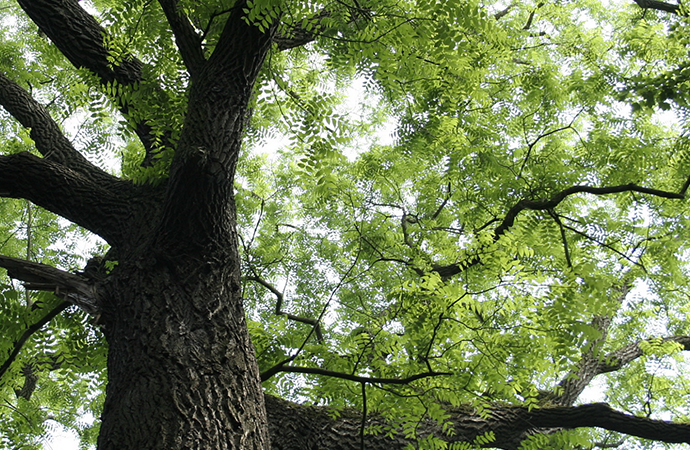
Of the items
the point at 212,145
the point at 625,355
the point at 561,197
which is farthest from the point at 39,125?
the point at 625,355

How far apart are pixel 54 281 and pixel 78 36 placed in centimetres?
246

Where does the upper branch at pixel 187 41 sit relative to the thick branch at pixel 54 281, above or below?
above

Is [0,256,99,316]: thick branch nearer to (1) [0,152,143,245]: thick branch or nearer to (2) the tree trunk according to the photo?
(2) the tree trunk

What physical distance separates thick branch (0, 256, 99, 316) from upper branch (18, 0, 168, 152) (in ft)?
4.91

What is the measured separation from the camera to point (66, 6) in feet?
13.2

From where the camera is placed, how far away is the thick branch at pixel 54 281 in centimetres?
270

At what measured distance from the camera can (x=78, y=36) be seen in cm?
400

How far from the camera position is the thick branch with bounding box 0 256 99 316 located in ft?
8.86

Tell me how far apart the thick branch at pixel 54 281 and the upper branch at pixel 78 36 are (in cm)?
150

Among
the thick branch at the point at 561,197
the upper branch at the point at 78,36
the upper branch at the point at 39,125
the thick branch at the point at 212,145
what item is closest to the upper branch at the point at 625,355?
the thick branch at the point at 561,197

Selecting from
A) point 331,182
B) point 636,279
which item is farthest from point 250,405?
point 636,279

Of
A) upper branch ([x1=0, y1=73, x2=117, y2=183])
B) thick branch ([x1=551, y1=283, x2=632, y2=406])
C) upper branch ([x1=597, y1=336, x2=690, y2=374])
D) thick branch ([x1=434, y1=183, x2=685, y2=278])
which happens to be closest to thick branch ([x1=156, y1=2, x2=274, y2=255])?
upper branch ([x1=0, y1=73, x2=117, y2=183])

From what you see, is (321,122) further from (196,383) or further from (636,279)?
(636,279)

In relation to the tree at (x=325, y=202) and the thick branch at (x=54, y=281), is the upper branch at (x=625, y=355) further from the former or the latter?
the thick branch at (x=54, y=281)
